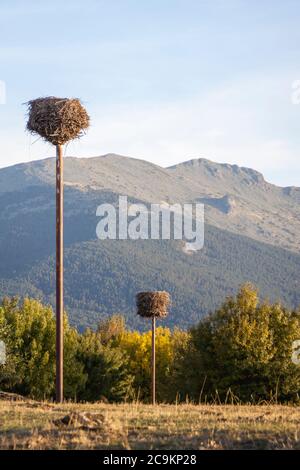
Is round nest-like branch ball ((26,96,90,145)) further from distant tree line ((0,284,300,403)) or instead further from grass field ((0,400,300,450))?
distant tree line ((0,284,300,403))

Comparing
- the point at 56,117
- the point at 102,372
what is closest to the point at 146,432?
the point at 56,117

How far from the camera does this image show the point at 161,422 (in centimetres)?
1358

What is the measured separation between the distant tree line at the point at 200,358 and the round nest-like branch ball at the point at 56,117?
2426cm

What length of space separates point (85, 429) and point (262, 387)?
37.5 metres

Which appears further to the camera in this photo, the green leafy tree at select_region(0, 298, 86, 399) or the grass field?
the green leafy tree at select_region(0, 298, 86, 399)

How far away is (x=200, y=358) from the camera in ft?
167

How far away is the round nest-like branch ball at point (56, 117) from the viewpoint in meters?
22.0

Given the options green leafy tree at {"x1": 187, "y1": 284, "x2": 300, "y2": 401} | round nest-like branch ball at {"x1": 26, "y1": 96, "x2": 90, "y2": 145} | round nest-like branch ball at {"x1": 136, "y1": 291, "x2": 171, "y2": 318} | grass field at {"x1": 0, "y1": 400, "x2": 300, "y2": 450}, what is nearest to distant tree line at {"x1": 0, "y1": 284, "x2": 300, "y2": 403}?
green leafy tree at {"x1": 187, "y1": 284, "x2": 300, "y2": 401}

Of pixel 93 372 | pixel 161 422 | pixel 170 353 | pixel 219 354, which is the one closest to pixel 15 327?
pixel 93 372

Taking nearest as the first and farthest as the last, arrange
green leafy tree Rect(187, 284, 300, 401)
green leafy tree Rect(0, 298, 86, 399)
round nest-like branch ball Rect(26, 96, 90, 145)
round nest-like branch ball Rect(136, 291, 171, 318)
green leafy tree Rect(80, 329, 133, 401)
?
1. round nest-like branch ball Rect(26, 96, 90, 145)
2. round nest-like branch ball Rect(136, 291, 171, 318)
3. green leafy tree Rect(187, 284, 300, 401)
4. green leafy tree Rect(0, 298, 86, 399)
5. green leafy tree Rect(80, 329, 133, 401)

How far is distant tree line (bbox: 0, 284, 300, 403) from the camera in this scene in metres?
48.3

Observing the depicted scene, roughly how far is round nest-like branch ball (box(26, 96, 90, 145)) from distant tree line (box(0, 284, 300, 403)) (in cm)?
2426

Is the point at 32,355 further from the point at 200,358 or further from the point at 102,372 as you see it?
the point at 200,358
